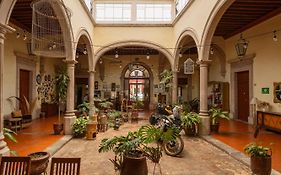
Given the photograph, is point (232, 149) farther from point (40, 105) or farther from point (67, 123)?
point (40, 105)

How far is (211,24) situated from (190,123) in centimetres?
326

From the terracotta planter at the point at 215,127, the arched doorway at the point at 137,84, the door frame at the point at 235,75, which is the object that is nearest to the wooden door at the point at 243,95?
the door frame at the point at 235,75

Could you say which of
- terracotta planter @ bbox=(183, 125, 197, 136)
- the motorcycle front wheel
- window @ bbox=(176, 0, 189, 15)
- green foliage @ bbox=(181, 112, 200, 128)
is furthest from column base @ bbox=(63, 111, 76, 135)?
window @ bbox=(176, 0, 189, 15)

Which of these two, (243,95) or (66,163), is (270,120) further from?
(66,163)

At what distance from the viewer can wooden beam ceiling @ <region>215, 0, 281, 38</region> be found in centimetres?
749

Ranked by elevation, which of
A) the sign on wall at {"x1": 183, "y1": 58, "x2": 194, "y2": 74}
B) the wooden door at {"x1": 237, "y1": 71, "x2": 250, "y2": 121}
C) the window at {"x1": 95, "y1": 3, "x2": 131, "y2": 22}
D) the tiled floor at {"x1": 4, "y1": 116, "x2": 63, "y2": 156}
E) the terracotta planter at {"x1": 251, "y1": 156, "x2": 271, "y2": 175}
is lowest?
the tiled floor at {"x1": 4, "y1": 116, "x2": 63, "y2": 156}

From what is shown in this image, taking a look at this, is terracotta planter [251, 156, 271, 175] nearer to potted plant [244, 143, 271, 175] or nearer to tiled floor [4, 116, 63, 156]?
potted plant [244, 143, 271, 175]

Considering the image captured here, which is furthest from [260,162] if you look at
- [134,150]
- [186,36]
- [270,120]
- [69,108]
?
[186,36]

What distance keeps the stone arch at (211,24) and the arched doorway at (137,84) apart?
9.87 meters

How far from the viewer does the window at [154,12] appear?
12.2m

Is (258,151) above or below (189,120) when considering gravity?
below

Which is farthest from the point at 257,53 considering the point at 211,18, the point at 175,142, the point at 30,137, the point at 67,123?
the point at 30,137

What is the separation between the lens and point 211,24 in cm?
721

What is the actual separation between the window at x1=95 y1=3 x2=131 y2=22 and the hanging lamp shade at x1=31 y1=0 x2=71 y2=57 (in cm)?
458
